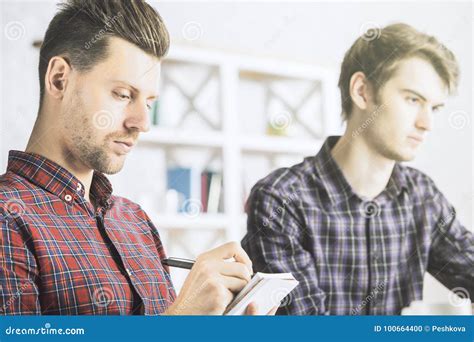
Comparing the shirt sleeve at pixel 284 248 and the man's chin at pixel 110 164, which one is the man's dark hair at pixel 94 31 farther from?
the shirt sleeve at pixel 284 248

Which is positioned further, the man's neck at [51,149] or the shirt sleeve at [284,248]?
the shirt sleeve at [284,248]

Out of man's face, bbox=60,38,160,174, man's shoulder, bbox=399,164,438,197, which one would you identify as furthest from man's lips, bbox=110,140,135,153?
man's shoulder, bbox=399,164,438,197

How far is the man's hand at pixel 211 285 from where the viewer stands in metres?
1.04

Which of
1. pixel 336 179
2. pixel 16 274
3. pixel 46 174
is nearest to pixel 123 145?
pixel 46 174

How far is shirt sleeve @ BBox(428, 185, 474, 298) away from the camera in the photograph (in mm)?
1800

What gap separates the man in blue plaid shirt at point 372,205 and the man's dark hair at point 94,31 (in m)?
0.58

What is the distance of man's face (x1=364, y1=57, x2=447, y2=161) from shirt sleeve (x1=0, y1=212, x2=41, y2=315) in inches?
42.4

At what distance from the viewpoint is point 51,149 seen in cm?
121

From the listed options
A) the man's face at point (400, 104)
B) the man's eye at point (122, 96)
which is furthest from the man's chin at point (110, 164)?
the man's face at point (400, 104)

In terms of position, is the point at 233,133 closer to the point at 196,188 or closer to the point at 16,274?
the point at 196,188

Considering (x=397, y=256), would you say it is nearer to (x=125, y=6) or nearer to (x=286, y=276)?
(x=286, y=276)

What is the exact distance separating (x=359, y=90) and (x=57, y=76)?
933 mm

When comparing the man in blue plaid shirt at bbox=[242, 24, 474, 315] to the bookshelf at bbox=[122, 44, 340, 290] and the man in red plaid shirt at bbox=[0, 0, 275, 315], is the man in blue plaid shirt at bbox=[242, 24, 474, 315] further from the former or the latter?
the man in red plaid shirt at bbox=[0, 0, 275, 315]

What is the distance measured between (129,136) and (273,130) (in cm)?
86
